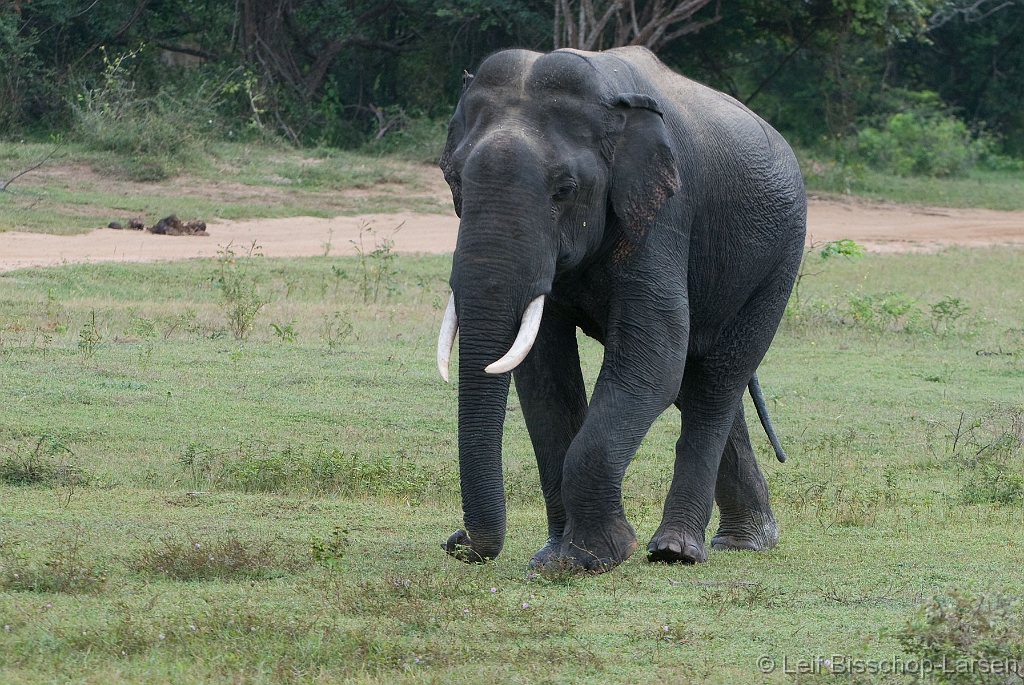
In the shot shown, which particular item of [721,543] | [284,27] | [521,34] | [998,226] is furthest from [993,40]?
[721,543]

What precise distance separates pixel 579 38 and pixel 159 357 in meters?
13.2

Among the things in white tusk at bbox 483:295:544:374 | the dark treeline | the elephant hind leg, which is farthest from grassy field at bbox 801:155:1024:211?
white tusk at bbox 483:295:544:374

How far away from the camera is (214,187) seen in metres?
19.8

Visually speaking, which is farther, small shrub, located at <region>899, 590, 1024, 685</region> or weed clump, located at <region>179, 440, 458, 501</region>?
weed clump, located at <region>179, 440, 458, 501</region>

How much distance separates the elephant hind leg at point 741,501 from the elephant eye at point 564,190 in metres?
1.96

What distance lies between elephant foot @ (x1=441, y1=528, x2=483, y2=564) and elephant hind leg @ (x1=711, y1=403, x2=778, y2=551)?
1797mm

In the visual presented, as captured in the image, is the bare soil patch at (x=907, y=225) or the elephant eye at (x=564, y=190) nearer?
the elephant eye at (x=564, y=190)

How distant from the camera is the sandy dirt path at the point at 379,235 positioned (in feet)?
50.5

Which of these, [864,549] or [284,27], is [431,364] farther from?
[284,27]

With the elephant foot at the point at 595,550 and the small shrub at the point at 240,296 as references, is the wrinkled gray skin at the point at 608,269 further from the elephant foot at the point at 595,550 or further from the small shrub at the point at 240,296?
the small shrub at the point at 240,296

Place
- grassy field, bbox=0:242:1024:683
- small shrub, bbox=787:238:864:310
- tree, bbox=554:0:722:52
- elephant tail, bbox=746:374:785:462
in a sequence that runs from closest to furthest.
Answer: grassy field, bbox=0:242:1024:683 < elephant tail, bbox=746:374:785:462 < small shrub, bbox=787:238:864:310 < tree, bbox=554:0:722:52

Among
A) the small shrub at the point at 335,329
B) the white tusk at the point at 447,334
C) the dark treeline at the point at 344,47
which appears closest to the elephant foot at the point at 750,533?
the white tusk at the point at 447,334

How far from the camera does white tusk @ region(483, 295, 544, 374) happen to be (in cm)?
502

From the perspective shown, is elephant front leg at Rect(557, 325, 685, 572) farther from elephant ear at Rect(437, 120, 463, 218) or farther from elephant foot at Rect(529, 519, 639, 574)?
elephant ear at Rect(437, 120, 463, 218)
